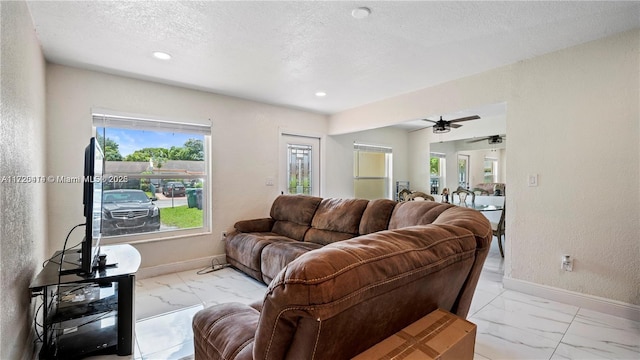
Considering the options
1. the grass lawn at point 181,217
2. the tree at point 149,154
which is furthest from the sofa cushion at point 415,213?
the tree at point 149,154

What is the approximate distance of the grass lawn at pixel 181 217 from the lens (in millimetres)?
3674

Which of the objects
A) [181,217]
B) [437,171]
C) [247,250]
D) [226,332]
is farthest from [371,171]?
[226,332]

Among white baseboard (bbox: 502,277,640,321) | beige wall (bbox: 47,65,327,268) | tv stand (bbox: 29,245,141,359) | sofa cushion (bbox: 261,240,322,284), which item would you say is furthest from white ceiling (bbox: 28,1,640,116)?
white baseboard (bbox: 502,277,640,321)

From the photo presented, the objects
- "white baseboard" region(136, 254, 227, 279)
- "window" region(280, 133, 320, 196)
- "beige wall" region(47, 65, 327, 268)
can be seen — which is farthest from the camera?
"window" region(280, 133, 320, 196)

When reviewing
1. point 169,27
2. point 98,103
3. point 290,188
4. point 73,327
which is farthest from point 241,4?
point 290,188

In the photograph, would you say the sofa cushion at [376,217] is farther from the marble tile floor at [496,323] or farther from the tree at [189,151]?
the tree at [189,151]

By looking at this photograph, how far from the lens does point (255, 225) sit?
4027 millimetres

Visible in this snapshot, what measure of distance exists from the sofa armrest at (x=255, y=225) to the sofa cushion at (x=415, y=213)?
1915 millimetres

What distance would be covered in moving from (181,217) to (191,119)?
4.25ft

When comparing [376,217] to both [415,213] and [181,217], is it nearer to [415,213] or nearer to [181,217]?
[415,213]

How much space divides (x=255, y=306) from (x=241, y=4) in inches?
75.4

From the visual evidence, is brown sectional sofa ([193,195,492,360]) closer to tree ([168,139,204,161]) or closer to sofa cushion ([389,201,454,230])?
sofa cushion ([389,201,454,230])

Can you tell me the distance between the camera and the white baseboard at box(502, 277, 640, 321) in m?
2.37

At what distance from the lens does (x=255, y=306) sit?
5.13ft
